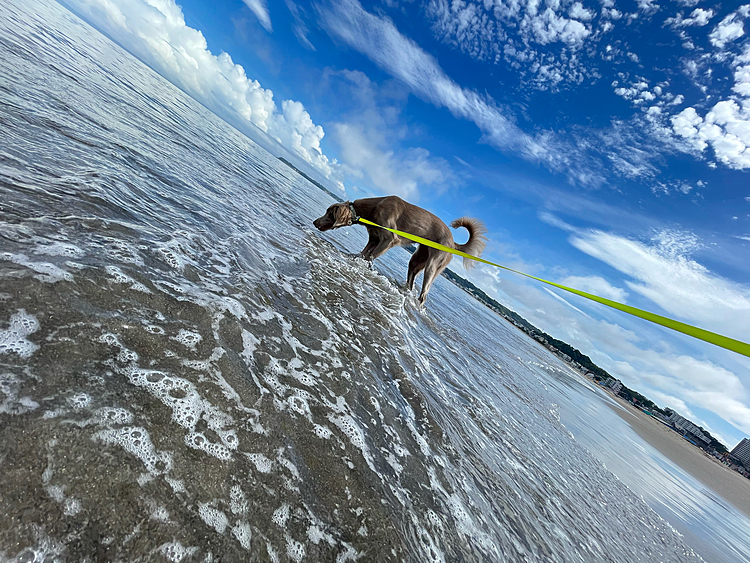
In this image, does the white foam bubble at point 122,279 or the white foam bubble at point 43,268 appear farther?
the white foam bubble at point 122,279

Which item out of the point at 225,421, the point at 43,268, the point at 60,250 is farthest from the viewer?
the point at 60,250

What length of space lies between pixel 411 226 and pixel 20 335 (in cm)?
770

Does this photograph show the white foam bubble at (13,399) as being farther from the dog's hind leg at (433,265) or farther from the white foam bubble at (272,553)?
the dog's hind leg at (433,265)

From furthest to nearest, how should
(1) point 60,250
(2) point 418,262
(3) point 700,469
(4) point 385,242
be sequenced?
(3) point 700,469 < (2) point 418,262 < (4) point 385,242 < (1) point 60,250

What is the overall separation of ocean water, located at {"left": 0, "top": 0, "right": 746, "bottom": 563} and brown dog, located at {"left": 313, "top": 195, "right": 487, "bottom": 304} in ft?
12.2

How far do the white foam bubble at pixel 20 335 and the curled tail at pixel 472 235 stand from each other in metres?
8.36

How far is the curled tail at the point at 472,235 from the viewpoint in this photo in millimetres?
8508

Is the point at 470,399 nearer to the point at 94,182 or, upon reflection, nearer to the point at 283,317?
the point at 283,317

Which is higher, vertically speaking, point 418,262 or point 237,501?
point 418,262

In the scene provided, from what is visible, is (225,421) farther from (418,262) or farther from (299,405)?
(418,262)

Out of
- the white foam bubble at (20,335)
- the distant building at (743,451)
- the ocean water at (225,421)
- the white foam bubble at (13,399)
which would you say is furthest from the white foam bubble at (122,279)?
the distant building at (743,451)

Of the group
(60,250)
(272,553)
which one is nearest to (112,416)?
(272,553)

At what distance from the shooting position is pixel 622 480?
4.90 meters

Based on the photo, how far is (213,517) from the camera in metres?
1.29
